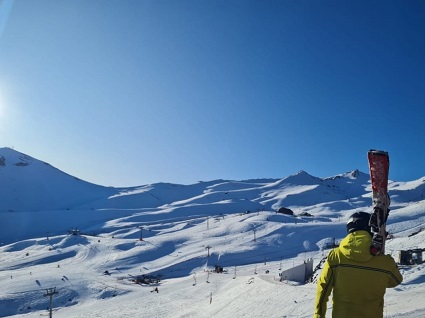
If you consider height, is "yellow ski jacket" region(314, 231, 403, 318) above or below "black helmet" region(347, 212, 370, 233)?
below

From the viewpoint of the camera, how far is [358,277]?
3.76m

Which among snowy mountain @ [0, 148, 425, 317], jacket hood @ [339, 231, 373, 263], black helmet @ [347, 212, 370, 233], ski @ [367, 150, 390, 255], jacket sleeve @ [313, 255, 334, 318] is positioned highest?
ski @ [367, 150, 390, 255]

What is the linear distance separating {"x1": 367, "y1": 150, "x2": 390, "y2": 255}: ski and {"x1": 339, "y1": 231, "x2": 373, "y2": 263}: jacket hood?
15 cm

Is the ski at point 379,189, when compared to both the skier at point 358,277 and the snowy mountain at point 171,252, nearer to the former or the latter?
Result: the skier at point 358,277

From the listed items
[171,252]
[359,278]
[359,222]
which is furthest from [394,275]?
[171,252]

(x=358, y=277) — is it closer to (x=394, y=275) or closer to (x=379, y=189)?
(x=394, y=275)

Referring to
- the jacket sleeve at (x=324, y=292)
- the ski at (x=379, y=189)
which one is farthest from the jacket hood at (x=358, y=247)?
the jacket sleeve at (x=324, y=292)

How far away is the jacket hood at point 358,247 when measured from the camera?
371cm

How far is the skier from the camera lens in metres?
3.74

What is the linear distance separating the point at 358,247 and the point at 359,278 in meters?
0.33

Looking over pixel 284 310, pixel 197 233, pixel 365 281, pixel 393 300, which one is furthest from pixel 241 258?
pixel 365 281

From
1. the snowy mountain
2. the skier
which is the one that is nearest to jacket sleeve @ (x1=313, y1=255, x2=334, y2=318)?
the skier

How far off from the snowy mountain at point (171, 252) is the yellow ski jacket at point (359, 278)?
8.75 m

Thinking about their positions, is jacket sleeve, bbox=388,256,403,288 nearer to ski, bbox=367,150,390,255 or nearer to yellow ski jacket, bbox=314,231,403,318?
yellow ski jacket, bbox=314,231,403,318
